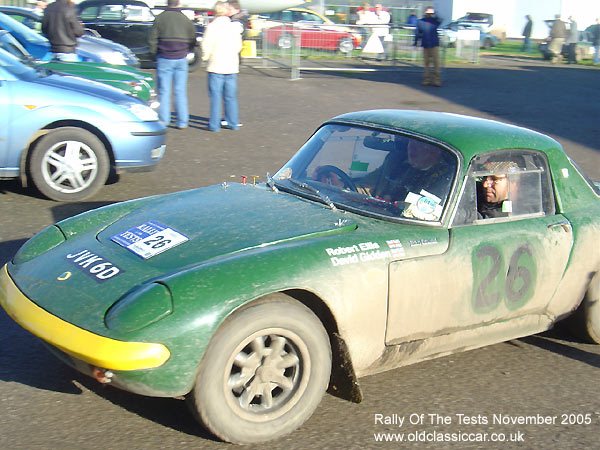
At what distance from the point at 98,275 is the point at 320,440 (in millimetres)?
1339

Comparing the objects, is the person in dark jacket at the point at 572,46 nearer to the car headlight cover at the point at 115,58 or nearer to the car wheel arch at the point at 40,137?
the car headlight cover at the point at 115,58

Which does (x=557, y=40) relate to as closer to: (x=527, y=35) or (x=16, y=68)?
(x=527, y=35)

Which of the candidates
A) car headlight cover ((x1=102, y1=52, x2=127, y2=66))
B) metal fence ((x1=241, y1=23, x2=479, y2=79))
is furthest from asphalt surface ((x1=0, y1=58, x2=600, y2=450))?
metal fence ((x1=241, y1=23, x2=479, y2=79))

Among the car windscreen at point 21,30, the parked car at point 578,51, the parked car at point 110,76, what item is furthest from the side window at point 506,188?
the parked car at point 578,51

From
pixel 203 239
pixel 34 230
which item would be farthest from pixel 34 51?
pixel 203 239

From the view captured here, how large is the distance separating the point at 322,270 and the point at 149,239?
977 millimetres

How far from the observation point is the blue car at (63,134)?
7.54 metres

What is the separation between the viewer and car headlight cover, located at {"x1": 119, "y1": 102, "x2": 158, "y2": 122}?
8.20 meters

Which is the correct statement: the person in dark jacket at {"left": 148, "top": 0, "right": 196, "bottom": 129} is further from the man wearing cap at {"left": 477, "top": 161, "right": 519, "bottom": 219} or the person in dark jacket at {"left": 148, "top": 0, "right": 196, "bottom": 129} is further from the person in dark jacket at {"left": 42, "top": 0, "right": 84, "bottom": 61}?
the man wearing cap at {"left": 477, "top": 161, "right": 519, "bottom": 219}

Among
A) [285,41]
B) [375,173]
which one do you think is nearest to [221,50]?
[375,173]

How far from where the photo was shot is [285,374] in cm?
370

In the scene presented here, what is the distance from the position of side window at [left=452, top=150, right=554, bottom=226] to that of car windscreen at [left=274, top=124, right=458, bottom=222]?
0.15 metres

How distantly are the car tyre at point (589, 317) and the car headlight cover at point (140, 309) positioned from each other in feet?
9.19

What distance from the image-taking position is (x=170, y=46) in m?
11.4
